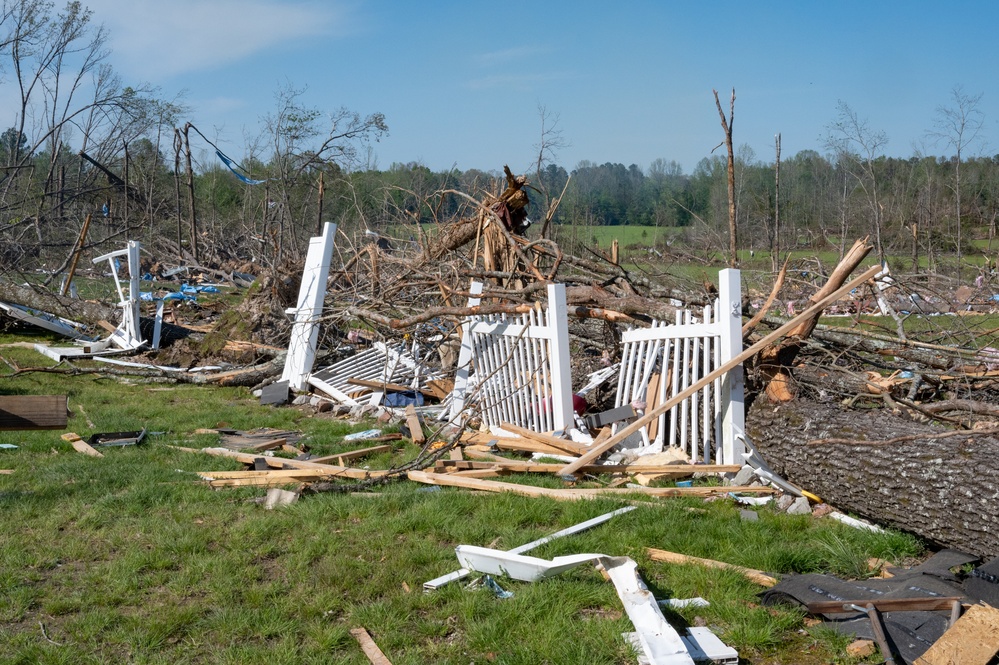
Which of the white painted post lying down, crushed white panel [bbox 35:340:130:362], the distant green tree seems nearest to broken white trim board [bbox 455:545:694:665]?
the white painted post lying down

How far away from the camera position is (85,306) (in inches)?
563

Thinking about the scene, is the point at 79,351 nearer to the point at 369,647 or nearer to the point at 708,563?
the point at 369,647

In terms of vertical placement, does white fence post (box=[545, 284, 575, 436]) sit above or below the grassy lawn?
above

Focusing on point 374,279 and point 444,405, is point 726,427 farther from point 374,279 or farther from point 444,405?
point 374,279

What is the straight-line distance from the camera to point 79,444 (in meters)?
6.61

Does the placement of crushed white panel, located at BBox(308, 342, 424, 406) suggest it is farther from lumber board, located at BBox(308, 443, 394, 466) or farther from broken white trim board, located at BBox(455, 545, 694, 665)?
broken white trim board, located at BBox(455, 545, 694, 665)

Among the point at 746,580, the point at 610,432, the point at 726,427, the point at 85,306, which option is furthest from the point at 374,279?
the point at 85,306

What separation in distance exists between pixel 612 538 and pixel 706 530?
1.84ft

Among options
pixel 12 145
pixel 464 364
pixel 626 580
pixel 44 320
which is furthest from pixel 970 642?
pixel 12 145

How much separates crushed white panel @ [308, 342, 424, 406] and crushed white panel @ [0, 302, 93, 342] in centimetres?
652

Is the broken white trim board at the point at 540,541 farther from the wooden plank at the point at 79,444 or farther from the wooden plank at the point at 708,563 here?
the wooden plank at the point at 79,444

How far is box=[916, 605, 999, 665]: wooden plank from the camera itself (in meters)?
2.65

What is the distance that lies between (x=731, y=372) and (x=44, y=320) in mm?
12650

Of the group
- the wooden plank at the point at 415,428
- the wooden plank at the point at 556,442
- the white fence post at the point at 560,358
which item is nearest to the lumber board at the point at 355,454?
the wooden plank at the point at 415,428
